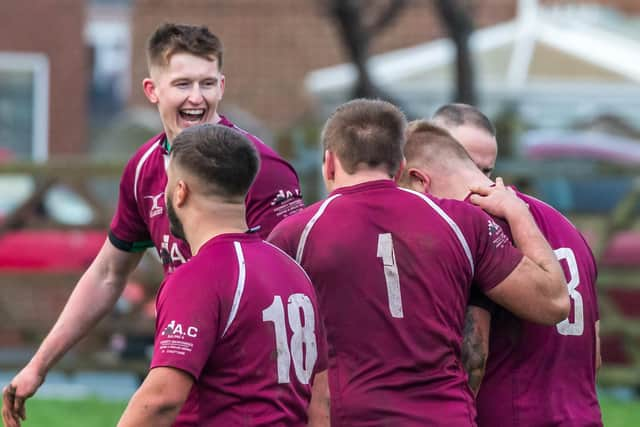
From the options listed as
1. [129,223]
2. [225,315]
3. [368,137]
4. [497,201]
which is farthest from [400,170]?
[129,223]

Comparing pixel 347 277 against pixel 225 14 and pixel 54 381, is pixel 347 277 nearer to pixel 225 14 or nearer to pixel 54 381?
pixel 54 381

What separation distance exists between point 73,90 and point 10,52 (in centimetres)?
120

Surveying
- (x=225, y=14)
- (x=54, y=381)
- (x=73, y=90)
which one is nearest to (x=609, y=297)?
(x=54, y=381)

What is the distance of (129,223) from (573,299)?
6.17ft

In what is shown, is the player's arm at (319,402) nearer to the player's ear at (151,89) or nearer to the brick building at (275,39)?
the player's ear at (151,89)

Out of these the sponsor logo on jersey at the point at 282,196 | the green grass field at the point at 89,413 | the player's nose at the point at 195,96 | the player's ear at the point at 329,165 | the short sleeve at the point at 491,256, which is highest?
the player's nose at the point at 195,96

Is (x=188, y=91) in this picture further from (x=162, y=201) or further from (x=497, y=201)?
(x=497, y=201)

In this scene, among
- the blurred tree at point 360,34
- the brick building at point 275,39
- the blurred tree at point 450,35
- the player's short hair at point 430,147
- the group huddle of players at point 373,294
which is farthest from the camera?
the brick building at point 275,39

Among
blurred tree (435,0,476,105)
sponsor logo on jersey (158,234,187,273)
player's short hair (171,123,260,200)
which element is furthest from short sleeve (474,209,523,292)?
blurred tree (435,0,476,105)

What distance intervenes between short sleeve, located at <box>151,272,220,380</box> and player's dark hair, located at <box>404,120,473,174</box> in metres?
1.10

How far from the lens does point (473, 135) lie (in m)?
5.22

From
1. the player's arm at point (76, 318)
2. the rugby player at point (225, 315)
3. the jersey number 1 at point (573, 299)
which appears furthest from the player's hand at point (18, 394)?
the jersey number 1 at point (573, 299)

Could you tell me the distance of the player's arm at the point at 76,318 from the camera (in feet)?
17.5

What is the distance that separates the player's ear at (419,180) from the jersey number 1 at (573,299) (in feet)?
1.64
